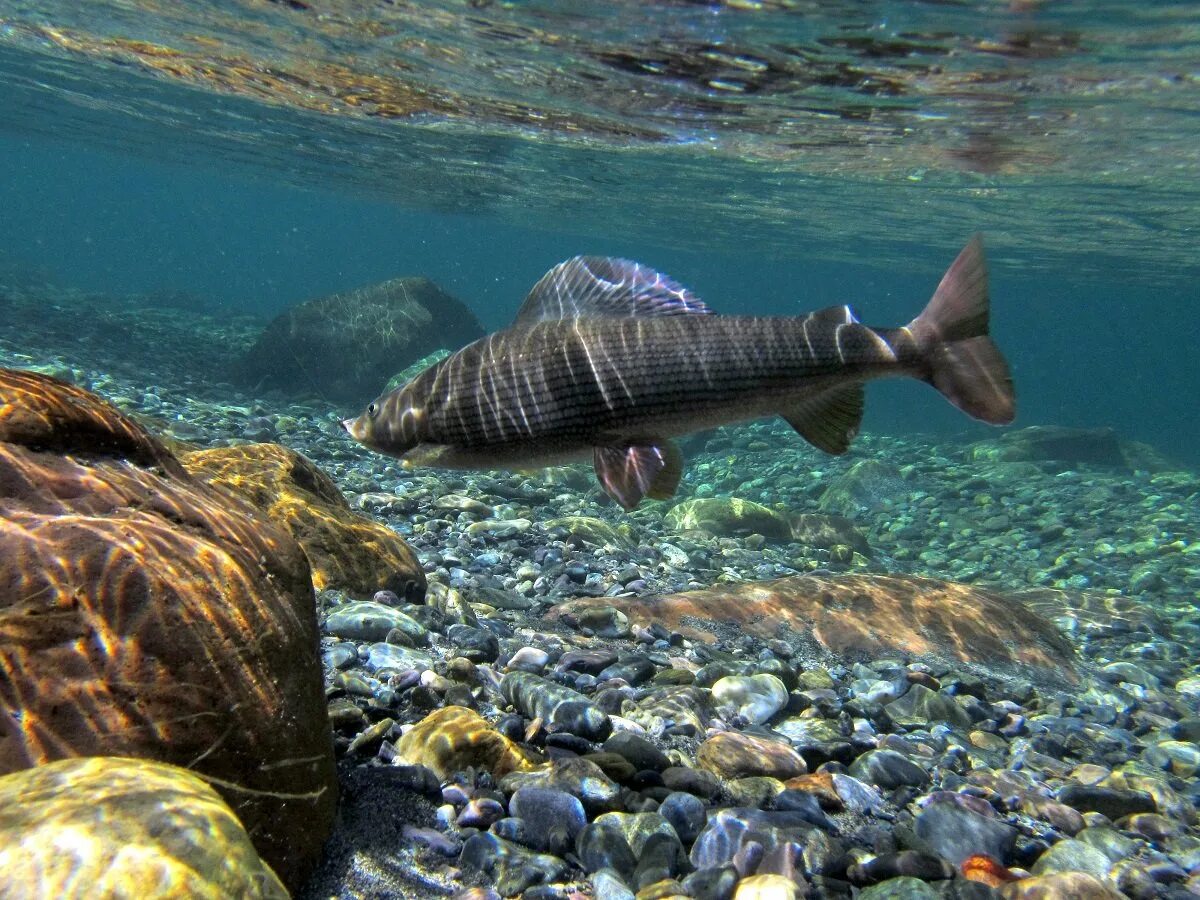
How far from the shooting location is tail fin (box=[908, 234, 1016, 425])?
145 inches

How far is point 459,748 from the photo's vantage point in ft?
10.8

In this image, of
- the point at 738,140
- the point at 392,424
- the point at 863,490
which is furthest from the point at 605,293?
the point at 738,140

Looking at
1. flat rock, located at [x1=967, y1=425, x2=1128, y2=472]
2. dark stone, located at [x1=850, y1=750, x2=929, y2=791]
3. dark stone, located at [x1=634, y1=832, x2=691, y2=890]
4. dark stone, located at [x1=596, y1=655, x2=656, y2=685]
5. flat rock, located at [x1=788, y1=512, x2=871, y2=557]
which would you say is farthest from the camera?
flat rock, located at [x1=967, y1=425, x2=1128, y2=472]

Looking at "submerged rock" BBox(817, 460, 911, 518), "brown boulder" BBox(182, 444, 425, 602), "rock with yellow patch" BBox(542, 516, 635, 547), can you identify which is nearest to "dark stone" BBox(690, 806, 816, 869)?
"brown boulder" BBox(182, 444, 425, 602)

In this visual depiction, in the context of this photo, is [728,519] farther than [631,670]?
Yes

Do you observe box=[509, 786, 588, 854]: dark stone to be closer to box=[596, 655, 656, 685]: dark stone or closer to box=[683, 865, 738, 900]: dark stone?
box=[683, 865, 738, 900]: dark stone

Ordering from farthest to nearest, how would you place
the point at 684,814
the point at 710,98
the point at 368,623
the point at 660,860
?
the point at 710,98, the point at 368,623, the point at 684,814, the point at 660,860

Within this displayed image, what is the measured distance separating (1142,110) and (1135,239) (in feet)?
65.2

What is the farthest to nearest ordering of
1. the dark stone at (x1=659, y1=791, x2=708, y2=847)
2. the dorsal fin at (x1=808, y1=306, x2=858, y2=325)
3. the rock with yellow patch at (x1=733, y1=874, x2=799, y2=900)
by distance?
the dorsal fin at (x1=808, y1=306, x2=858, y2=325) < the dark stone at (x1=659, y1=791, x2=708, y2=847) < the rock with yellow patch at (x1=733, y1=874, x2=799, y2=900)

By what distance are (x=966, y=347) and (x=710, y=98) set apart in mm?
15055

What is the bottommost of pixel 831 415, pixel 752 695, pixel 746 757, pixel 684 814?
pixel 752 695

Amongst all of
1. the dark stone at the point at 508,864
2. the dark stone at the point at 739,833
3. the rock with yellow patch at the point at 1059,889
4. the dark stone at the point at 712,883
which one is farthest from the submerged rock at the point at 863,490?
the dark stone at the point at 508,864

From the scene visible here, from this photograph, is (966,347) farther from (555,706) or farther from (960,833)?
(555,706)

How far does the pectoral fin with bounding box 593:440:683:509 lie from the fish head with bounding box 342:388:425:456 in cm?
93
